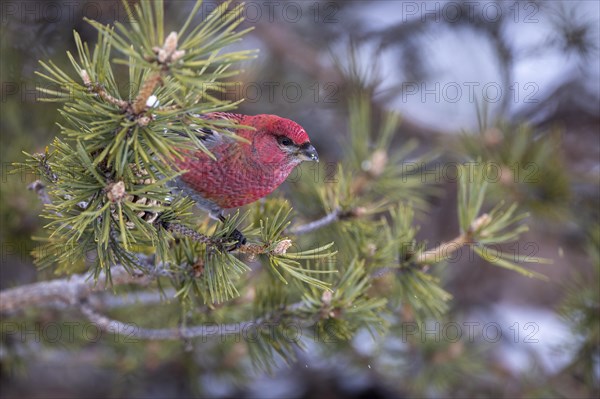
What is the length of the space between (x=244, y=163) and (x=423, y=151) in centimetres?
180

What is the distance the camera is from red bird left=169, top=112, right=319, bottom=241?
1220mm

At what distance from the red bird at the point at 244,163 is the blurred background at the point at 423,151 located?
55cm

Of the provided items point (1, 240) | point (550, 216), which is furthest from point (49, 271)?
point (550, 216)

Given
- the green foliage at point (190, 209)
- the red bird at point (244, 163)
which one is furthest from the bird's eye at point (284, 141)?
the green foliage at point (190, 209)

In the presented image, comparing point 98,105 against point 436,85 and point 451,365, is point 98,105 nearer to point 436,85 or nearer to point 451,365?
point 451,365

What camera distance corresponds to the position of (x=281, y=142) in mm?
1271

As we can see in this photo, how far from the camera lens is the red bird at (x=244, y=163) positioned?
1220 millimetres

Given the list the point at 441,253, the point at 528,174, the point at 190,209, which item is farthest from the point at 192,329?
the point at 528,174

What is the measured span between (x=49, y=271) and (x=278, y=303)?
82cm

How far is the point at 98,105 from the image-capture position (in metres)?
0.92

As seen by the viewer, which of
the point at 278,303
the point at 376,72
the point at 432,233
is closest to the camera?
the point at 278,303

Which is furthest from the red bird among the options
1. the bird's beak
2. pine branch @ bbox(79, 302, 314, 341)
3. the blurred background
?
the blurred background

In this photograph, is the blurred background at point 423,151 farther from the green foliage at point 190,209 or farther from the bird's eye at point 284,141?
the bird's eye at point 284,141

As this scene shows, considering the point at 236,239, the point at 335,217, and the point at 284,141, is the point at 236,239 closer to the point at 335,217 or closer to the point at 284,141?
the point at 284,141
